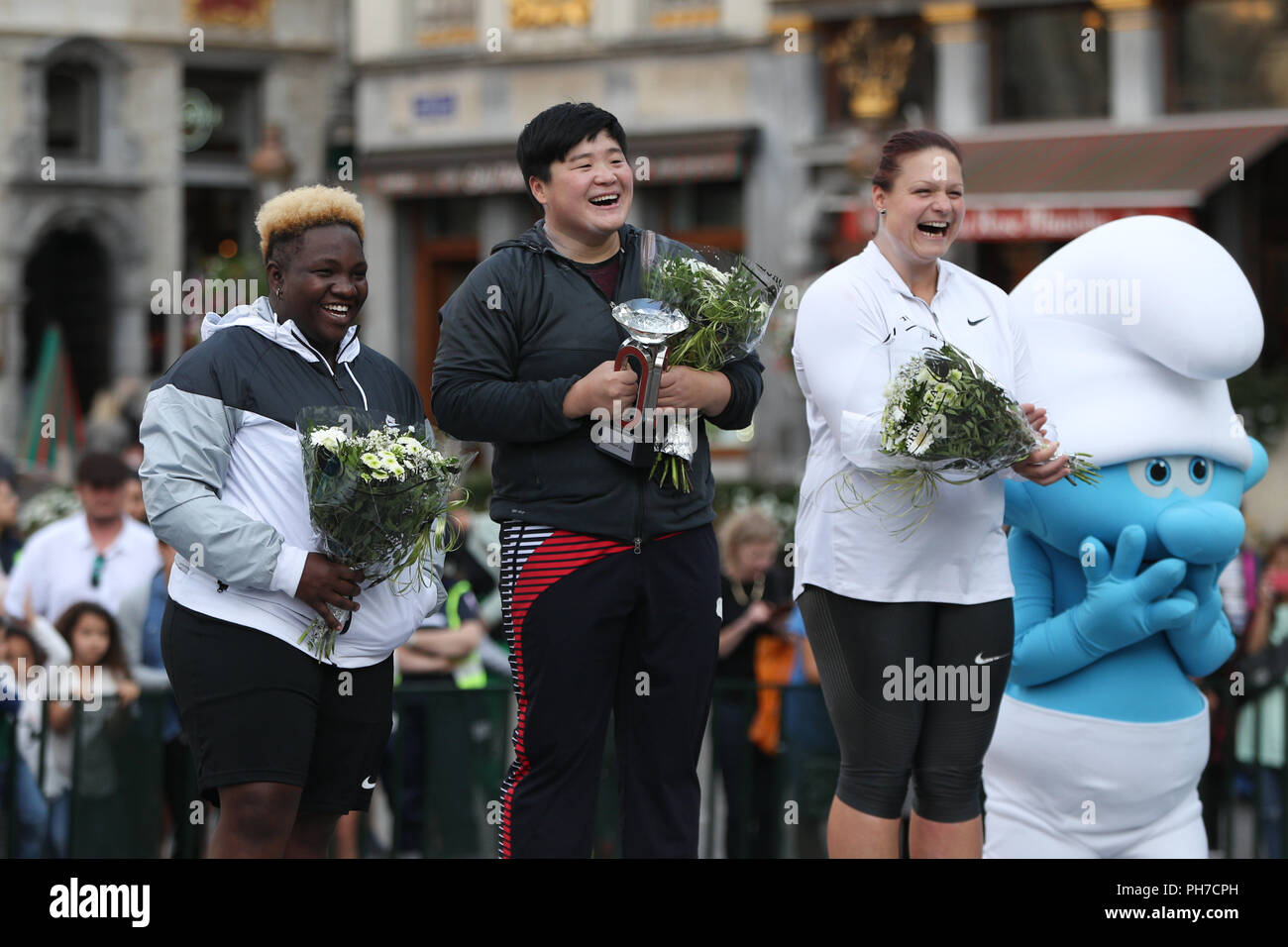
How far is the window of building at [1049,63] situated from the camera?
1869cm

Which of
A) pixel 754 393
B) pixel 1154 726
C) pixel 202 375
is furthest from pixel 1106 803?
pixel 202 375

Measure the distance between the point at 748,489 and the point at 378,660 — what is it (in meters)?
12.7

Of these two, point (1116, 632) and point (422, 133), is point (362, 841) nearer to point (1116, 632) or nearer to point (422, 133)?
point (1116, 632)

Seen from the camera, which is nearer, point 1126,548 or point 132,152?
point 1126,548

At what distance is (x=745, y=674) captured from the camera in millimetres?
8000

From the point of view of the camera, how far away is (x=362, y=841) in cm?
736

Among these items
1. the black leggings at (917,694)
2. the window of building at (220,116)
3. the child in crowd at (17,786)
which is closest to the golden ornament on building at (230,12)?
the window of building at (220,116)

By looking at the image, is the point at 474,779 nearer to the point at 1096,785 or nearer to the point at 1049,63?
the point at 1096,785

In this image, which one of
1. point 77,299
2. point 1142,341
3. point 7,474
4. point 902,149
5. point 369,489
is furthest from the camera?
point 77,299

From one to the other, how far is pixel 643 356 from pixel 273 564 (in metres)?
0.95

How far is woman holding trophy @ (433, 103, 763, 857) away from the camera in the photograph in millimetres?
4379

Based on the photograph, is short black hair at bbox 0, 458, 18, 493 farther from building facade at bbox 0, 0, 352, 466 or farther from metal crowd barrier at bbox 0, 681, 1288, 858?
building facade at bbox 0, 0, 352, 466

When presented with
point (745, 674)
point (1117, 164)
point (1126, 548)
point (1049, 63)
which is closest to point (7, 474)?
point (745, 674)

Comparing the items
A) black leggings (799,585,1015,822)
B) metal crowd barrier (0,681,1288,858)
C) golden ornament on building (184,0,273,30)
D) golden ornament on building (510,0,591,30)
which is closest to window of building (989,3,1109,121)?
golden ornament on building (510,0,591,30)
